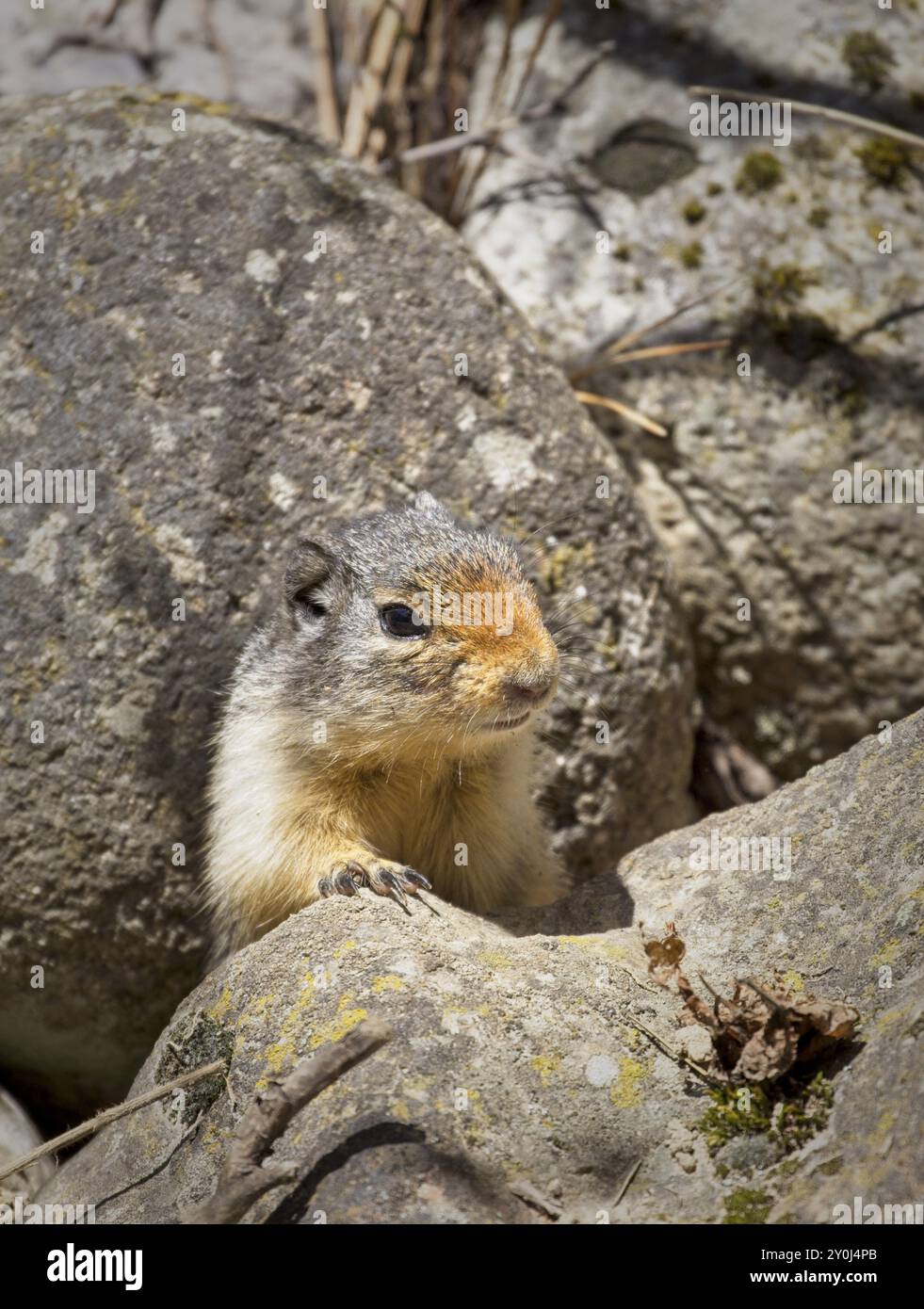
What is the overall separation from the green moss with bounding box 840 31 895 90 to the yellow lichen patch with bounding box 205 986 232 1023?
633 cm

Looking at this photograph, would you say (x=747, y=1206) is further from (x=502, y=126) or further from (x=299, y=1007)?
(x=502, y=126)

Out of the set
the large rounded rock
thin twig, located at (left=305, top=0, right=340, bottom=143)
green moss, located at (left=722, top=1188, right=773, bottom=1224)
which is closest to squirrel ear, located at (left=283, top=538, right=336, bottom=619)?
the large rounded rock

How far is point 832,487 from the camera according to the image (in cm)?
686

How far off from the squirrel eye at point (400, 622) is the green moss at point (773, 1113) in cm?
213

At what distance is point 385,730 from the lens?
199 inches

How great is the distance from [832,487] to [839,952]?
3464mm

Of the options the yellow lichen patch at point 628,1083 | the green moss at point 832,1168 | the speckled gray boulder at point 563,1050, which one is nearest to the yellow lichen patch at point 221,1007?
the speckled gray boulder at point 563,1050

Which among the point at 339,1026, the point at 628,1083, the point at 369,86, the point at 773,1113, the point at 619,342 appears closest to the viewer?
the point at 773,1113

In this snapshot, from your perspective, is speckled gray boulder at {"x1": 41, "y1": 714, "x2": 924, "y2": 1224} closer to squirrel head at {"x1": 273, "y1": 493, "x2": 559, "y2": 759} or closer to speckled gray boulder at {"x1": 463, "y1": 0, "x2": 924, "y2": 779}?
squirrel head at {"x1": 273, "y1": 493, "x2": 559, "y2": 759}

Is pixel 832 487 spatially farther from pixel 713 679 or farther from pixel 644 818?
pixel 644 818

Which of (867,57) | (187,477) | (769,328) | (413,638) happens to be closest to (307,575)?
(413,638)

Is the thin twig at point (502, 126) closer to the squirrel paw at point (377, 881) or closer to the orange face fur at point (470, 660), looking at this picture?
the orange face fur at point (470, 660)

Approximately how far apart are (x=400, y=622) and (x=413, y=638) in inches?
4.4

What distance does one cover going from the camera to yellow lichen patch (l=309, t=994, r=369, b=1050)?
3.97 m
